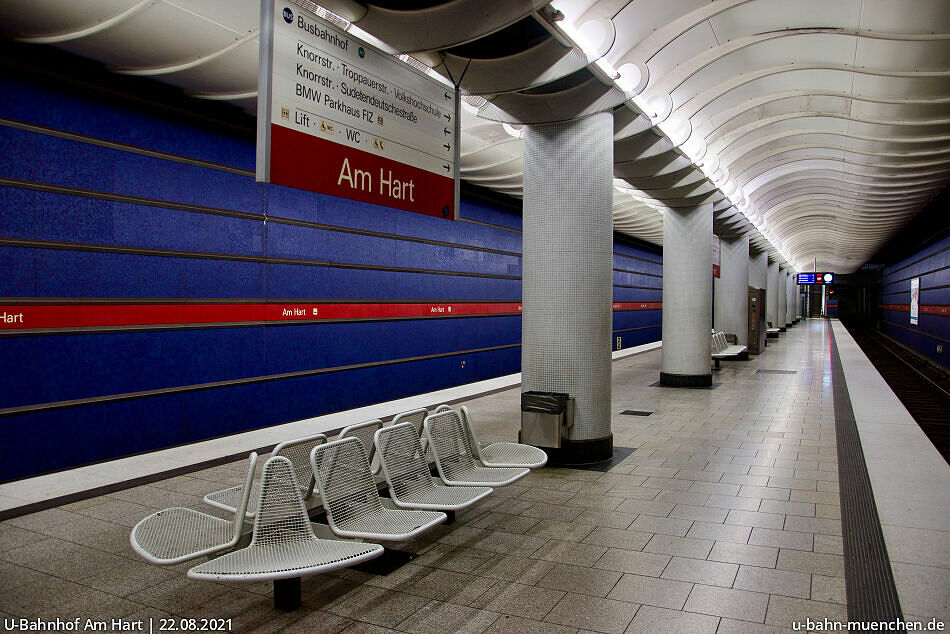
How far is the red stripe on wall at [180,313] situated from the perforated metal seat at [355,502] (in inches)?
137

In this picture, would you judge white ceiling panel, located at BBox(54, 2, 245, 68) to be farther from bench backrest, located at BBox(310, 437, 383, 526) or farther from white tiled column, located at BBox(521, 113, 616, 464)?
bench backrest, located at BBox(310, 437, 383, 526)

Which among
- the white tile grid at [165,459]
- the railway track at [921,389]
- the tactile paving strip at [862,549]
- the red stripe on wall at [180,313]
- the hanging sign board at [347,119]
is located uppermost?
the hanging sign board at [347,119]

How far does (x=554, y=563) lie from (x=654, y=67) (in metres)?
5.07

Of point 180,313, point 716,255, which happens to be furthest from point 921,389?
point 180,313

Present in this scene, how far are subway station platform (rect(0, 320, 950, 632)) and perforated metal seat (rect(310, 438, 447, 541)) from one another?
0.32 metres

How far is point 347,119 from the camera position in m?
3.59

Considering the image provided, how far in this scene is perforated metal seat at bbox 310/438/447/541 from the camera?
10.5 feet

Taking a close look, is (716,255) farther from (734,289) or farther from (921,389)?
(921,389)

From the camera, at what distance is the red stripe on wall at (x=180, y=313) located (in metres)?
Result: 5.20

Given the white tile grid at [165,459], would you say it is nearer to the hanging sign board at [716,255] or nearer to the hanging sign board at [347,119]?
the hanging sign board at [347,119]

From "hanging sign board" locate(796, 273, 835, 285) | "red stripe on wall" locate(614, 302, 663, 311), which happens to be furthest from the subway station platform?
"hanging sign board" locate(796, 273, 835, 285)

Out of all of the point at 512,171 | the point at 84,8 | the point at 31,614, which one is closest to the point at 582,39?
the point at 84,8

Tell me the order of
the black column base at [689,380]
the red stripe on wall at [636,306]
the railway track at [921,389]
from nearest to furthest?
the railway track at [921,389], the black column base at [689,380], the red stripe on wall at [636,306]

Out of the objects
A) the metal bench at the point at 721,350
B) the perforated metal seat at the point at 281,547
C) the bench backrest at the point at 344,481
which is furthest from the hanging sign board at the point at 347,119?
the metal bench at the point at 721,350
